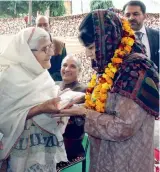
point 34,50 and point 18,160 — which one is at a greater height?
point 34,50

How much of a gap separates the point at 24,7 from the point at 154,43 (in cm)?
1065

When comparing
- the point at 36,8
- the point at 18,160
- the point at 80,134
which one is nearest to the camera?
the point at 18,160

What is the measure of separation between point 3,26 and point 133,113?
381 inches

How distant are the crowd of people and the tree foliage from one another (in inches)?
416

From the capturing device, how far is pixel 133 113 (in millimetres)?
1426

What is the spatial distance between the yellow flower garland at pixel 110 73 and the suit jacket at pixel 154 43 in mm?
1863

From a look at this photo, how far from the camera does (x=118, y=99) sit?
1.47 meters

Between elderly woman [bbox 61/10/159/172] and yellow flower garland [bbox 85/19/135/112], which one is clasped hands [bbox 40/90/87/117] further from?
yellow flower garland [bbox 85/19/135/112]

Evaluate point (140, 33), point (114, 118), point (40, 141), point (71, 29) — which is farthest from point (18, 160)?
point (71, 29)

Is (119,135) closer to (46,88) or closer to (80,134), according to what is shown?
(46,88)

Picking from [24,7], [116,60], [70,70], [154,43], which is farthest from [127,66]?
[24,7]

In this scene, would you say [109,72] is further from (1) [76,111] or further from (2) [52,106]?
(2) [52,106]

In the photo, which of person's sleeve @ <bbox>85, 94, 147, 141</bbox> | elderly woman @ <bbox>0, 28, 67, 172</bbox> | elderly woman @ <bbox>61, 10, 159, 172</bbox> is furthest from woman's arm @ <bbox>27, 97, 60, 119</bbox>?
person's sleeve @ <bbox>85, 94, 147, 141</bbox>

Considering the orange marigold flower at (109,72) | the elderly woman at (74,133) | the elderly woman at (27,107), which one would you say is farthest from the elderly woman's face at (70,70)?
the orange marigold flower at (109,72)
